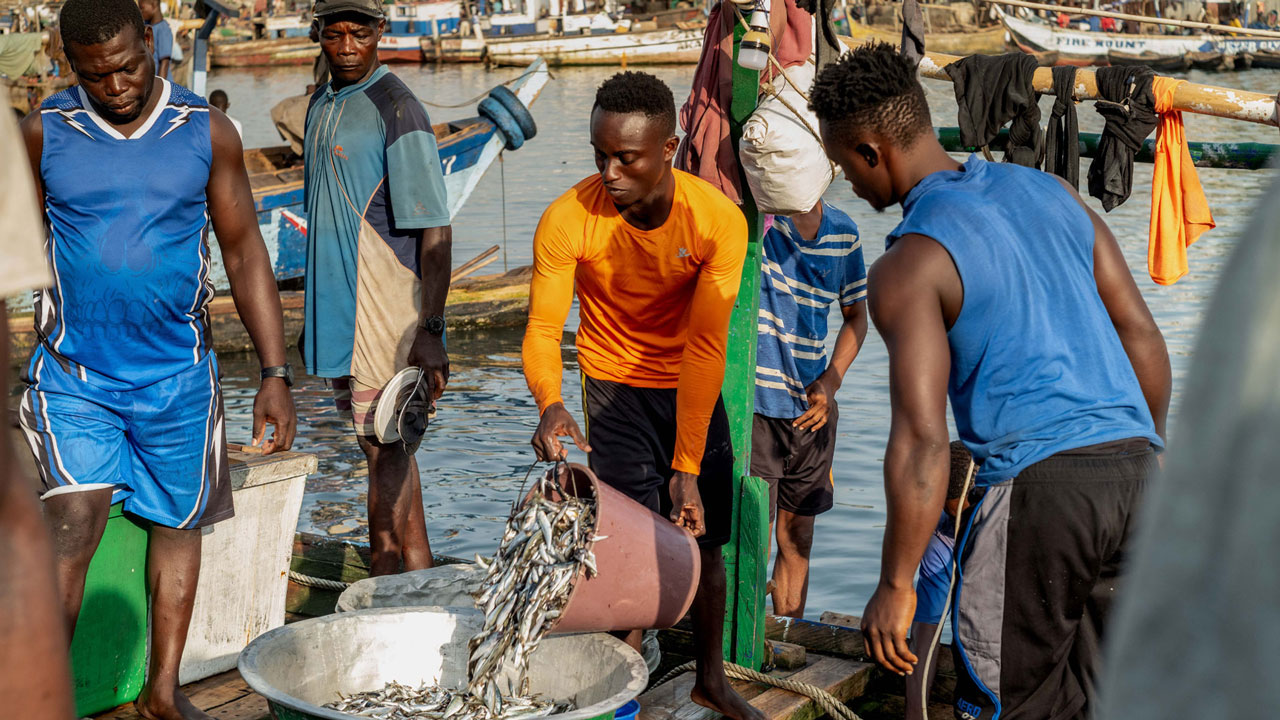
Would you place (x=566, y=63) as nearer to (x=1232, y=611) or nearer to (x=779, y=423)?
(x=779, y=423)

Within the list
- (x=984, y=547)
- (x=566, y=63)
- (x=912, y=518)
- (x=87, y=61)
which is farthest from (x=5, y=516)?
(x=566, y=63)

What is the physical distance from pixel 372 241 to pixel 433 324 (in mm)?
404

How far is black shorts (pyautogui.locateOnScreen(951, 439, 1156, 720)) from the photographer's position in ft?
10.2

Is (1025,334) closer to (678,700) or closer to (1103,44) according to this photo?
(678,700)

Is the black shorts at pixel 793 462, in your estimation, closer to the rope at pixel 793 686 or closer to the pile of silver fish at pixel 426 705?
the rope at pixel 793 686

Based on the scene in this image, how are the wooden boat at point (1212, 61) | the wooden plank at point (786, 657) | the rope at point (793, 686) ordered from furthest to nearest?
1. the wooden boat at point (1212, 61)
2. the wooden plank at point (786, 657)
3. the rope at point (793, 686)

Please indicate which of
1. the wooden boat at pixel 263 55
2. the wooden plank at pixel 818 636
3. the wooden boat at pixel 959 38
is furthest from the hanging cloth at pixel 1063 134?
the wooden boat at pixel 263 55

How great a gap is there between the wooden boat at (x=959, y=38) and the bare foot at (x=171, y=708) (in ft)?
131

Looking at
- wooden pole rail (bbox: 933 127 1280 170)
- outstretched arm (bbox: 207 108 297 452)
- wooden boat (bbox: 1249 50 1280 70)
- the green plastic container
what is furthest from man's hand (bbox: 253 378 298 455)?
wooden boat (bbox: 1249 50 1280 70)

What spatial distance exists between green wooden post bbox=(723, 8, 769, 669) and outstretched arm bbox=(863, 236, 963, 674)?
4.75ft

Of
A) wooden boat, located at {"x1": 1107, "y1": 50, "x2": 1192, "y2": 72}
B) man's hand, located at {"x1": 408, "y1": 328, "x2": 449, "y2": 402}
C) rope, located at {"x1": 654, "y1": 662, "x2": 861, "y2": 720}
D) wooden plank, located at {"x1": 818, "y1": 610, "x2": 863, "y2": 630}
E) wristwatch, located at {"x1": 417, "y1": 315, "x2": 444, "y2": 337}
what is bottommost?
wooden plank, located at {"x1": 818, "y1": 610, "x2": 863, "y2": 630}

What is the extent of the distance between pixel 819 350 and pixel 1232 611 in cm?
485

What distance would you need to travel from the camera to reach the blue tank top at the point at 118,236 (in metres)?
3.81

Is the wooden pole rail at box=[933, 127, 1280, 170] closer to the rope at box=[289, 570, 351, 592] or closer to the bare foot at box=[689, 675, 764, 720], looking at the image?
the bare foot at box=[689, 675, 764, 720]
